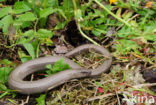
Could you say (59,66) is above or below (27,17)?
below

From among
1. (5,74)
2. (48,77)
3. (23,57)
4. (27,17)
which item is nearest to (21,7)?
(27,17)

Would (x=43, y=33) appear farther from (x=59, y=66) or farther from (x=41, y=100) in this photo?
(x=41, y=100)

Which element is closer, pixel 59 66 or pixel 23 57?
pixel 59 66

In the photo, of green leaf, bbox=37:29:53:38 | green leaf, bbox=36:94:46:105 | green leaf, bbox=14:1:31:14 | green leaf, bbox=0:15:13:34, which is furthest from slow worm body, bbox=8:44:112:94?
green leaf, bbox=14:1:31:14

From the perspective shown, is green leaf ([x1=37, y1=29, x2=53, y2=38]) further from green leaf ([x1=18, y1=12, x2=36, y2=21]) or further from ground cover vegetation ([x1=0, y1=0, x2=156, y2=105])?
green leaf ([x1=18, y1=12, x2=36, y2=21])

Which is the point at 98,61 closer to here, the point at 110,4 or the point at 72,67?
the point at 72,67

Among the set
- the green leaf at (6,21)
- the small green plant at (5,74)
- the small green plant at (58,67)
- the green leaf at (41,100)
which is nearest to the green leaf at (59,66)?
the small green plant at (58,67)
